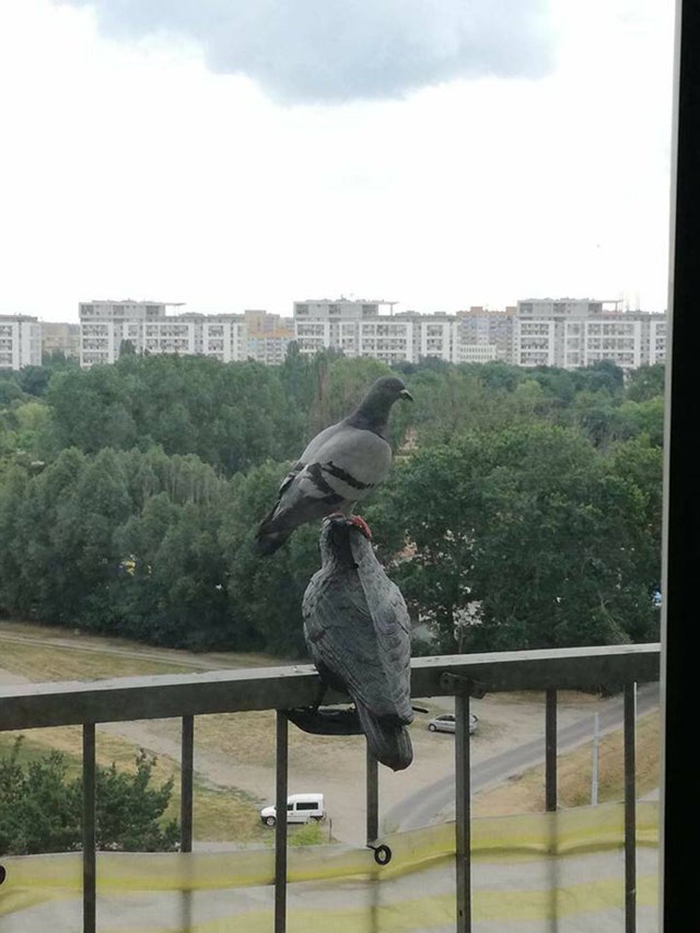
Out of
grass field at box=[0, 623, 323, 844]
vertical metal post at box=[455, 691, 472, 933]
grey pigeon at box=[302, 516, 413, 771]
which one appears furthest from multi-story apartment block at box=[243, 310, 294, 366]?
vertical metal post at box=[455, 691, 472, 933]

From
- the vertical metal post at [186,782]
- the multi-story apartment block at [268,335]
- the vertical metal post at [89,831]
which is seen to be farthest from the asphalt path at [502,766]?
the multi-story apartment block at [268,335]

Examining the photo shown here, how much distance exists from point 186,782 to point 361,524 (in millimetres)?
364

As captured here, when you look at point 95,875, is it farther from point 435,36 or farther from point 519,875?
point 435,36

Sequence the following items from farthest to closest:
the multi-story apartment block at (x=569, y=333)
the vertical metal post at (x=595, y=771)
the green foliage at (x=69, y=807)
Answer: the vertical metal post at (x=595, y=771) < the multi-story apartment block at (x=569, y=333) < the green foliage at (x=69, y=807)

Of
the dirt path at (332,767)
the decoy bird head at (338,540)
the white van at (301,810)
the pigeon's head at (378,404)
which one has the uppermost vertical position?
the pigeon's head at (378,404)

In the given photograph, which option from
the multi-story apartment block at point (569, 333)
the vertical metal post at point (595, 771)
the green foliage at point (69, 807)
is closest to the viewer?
the green foliage at point (69, 807)

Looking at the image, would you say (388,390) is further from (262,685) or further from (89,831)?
(89,831)

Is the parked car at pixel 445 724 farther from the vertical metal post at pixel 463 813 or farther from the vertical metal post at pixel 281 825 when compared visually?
the vertical metal post at pixel 281 825

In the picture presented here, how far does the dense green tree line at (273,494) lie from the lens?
1.31 meters

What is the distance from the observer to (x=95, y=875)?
1.31 m

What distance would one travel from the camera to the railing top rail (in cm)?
131

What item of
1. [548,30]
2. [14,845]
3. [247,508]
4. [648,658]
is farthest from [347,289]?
[14,845]

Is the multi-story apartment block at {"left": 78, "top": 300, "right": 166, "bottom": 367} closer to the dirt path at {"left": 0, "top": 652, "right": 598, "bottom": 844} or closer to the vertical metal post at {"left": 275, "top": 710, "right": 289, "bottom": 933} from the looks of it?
the dirt path at {"left": 0, "top": 652, "right": 598, "bottom": 844}

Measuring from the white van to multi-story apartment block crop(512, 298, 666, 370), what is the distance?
1.91 feet
